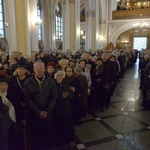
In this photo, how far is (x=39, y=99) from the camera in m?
3.00

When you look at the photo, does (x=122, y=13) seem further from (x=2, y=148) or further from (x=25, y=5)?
(x=2, y=148)

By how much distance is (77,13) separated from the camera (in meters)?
12.9

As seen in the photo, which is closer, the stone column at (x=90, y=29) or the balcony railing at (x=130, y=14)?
the stone column at (x=90, y=29)

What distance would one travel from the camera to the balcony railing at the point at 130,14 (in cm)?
2111

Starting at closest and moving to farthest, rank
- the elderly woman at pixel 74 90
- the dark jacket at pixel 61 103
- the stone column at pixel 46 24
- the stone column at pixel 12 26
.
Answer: the dark jacket at pixel 61 103, the elderly woman at pixel 74 90, the stone column at pixel 12 26, the stone column at pixel 46 24

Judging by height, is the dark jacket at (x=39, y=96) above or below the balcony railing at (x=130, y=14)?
below

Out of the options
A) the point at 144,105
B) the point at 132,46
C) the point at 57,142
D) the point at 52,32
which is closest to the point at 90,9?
the point at 52,32

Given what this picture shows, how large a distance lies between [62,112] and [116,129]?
5.36 ft

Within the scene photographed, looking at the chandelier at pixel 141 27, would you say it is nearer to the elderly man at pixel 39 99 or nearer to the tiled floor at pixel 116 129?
the tiled floor at pixel 116 129

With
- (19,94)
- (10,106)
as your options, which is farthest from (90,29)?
(10,106)

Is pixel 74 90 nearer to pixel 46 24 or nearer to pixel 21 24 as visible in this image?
pixel 21 24

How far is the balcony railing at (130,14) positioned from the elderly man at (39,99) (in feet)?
70.0

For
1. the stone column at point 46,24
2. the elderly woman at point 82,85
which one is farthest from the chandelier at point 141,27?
the elderly woman at point 82,85

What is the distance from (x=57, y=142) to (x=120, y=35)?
21.7m
